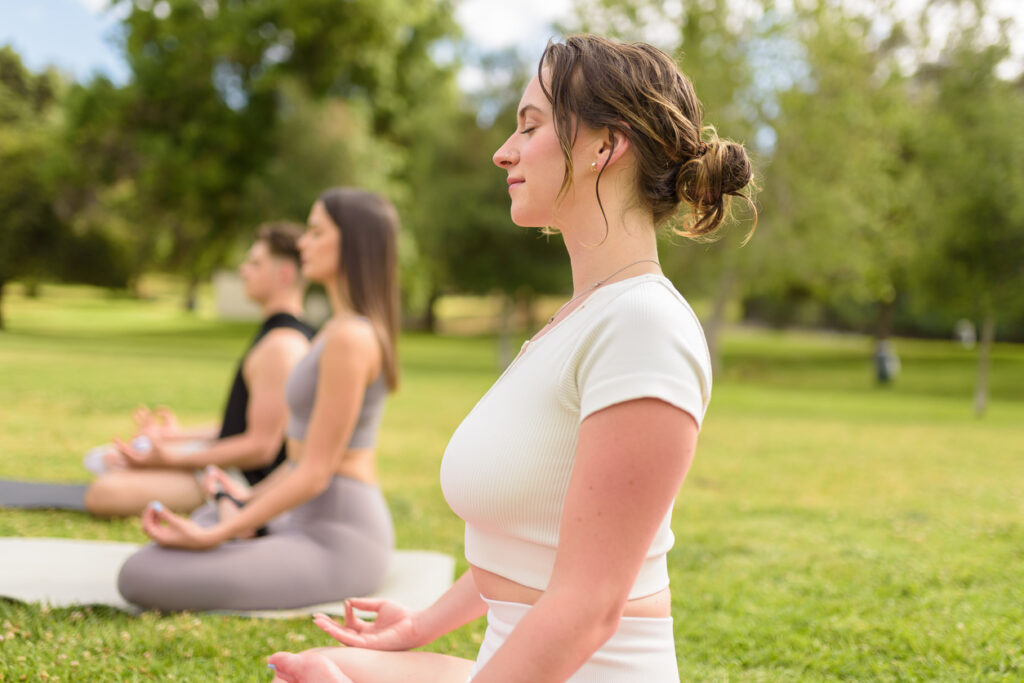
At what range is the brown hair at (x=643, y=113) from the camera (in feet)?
5.42

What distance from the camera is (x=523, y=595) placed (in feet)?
5.70

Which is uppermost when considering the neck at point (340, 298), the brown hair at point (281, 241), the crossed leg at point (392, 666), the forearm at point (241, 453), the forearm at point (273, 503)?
→ the brown hair at point (281, 241)

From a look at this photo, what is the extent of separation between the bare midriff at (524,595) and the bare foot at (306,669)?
379 mm

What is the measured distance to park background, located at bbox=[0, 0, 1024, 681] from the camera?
4680mm

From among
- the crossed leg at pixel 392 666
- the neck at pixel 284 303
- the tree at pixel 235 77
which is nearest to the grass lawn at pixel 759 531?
the crossed leg at pixel 392 666

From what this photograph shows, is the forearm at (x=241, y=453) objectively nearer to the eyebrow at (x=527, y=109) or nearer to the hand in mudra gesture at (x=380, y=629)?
the hand in mudra gesture at (x=380, y=629)

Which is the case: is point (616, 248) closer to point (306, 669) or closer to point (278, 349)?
point (306, 669)

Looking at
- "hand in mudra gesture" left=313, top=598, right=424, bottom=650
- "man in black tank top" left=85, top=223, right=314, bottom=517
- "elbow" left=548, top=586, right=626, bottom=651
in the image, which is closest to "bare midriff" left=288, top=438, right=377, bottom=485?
"man in black tank top" left=85, top=223, right=314, bottom=517

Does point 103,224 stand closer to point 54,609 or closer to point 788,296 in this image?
point 788,296

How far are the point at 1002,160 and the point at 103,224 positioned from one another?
108 ft

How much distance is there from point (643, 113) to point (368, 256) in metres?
2.85

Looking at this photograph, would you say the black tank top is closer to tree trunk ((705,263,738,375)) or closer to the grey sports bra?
the grey sports bra

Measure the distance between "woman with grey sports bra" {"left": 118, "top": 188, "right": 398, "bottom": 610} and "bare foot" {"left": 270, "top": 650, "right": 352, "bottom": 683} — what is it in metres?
1.84

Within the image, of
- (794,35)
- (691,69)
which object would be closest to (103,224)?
(691,69)
